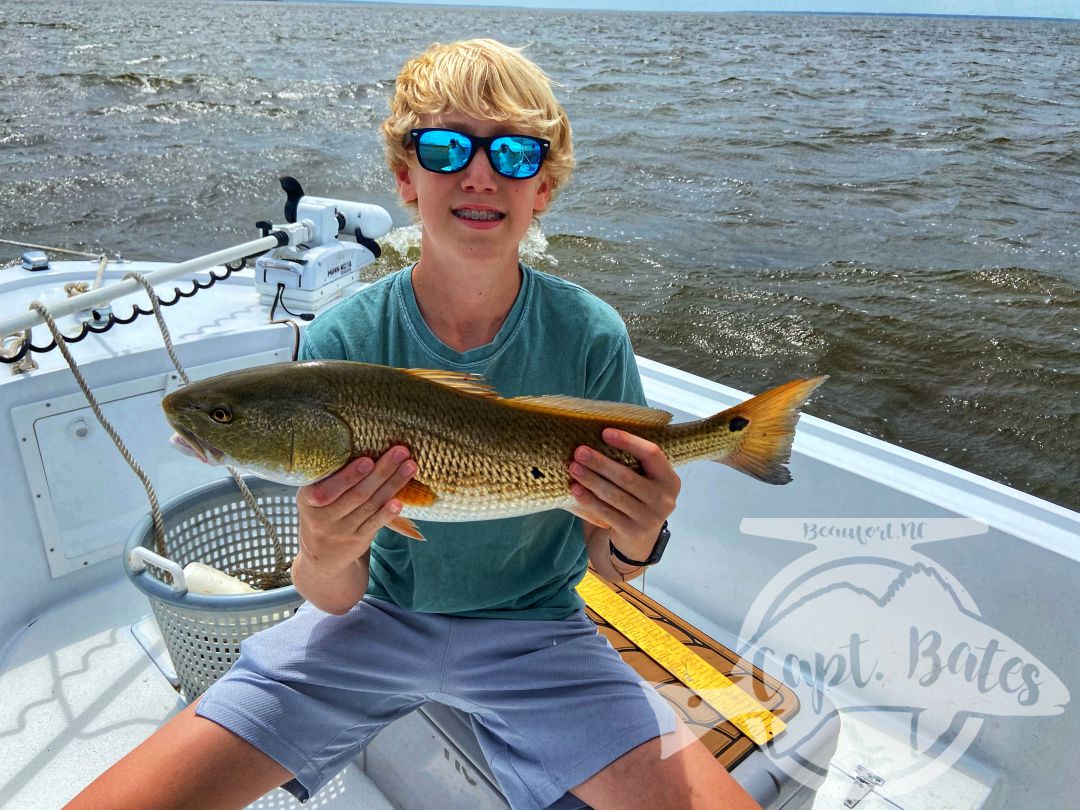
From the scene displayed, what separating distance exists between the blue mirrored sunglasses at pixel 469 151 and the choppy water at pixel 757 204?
666 centimetres

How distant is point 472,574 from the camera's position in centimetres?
213

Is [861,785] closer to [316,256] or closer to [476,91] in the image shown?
[476,91]

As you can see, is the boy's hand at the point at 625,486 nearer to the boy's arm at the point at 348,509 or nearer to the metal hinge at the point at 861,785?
the boy's arm at the point at 348,509

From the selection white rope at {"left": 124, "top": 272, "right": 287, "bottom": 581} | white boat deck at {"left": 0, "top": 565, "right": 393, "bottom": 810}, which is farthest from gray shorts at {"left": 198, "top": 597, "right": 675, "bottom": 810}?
white rope at {"left": 124, "top": 272, "right": 287, "bottom": 581}

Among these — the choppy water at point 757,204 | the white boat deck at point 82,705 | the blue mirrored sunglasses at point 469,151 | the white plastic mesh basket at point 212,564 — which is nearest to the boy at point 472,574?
the blue mirrored sunglasses at point 469,151

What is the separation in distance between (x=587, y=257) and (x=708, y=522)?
355 inches

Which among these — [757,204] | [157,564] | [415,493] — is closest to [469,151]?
[415,493]

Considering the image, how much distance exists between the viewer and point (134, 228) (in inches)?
517

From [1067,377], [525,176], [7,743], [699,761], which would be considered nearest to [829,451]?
[699,761]

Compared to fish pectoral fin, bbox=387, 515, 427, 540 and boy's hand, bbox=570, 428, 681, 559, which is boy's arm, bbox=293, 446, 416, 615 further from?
boy's hand, bbox=570, 428, 681, 559

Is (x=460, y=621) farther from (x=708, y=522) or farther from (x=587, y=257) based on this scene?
(x=587, y=257)

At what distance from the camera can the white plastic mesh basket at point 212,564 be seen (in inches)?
97.3

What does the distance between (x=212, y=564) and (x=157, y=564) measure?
0.71 m

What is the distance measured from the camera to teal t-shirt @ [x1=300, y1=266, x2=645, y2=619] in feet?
6.92
